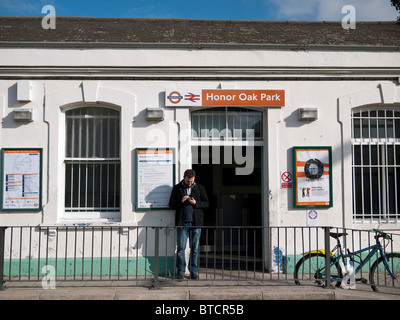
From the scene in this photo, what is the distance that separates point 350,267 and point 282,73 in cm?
369

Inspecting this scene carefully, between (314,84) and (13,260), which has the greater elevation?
(314,84)

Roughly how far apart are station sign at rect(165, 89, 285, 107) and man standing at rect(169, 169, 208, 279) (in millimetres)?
1357

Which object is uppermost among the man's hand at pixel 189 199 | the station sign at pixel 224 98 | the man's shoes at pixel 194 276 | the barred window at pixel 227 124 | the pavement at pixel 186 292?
the station sign at pixel 224 98

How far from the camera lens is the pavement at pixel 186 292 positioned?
5758 millimetres

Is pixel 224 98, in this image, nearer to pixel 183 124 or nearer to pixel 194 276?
pixel 183 124

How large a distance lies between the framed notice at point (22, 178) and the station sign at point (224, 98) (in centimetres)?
270

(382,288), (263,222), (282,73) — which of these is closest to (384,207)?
(382,288)

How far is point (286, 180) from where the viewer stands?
745 centimetres

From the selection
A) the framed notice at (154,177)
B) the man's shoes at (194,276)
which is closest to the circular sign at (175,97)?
the framed notice at (154,177)

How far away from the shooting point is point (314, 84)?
7551 mm

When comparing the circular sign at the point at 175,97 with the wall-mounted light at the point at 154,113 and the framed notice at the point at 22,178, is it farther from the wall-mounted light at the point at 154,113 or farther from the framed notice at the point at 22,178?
the framed notice at the point at 22,178

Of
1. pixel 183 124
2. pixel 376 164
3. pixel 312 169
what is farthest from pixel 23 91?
pixel 376 164

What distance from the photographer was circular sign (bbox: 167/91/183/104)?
7371 millimetres

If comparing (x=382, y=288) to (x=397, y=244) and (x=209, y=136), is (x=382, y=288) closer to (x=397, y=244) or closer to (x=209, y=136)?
(x=397, y=244)
